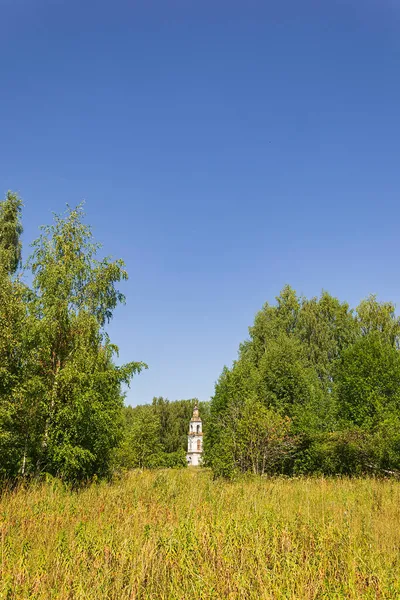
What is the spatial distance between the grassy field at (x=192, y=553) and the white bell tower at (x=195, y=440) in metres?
64.5

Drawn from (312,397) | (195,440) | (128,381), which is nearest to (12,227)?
(128,381)

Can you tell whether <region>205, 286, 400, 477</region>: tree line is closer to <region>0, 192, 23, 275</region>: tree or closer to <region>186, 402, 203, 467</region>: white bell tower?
<region>0, 192, 23, 275</region>: tree

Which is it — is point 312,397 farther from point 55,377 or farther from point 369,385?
point 55,377

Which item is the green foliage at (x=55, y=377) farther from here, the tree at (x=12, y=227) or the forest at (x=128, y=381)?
the tree at (x=12, y=227)

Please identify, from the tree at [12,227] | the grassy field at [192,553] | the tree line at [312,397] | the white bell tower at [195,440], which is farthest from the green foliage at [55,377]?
the white bell tower at [195,440]

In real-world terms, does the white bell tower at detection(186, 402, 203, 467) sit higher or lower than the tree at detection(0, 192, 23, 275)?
lower

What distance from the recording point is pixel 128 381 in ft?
42.9

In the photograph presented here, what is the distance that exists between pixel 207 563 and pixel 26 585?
1751mm

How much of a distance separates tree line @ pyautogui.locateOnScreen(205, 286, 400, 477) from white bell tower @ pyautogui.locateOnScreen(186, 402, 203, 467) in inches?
1404

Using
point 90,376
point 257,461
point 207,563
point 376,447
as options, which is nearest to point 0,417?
point 90,376

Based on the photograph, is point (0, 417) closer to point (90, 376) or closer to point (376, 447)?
point (90, 376)

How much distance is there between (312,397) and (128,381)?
65.4ft

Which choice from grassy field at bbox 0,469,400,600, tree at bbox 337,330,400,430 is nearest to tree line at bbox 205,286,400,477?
tree at bbox 337,330,400,430

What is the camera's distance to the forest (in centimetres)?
1085
